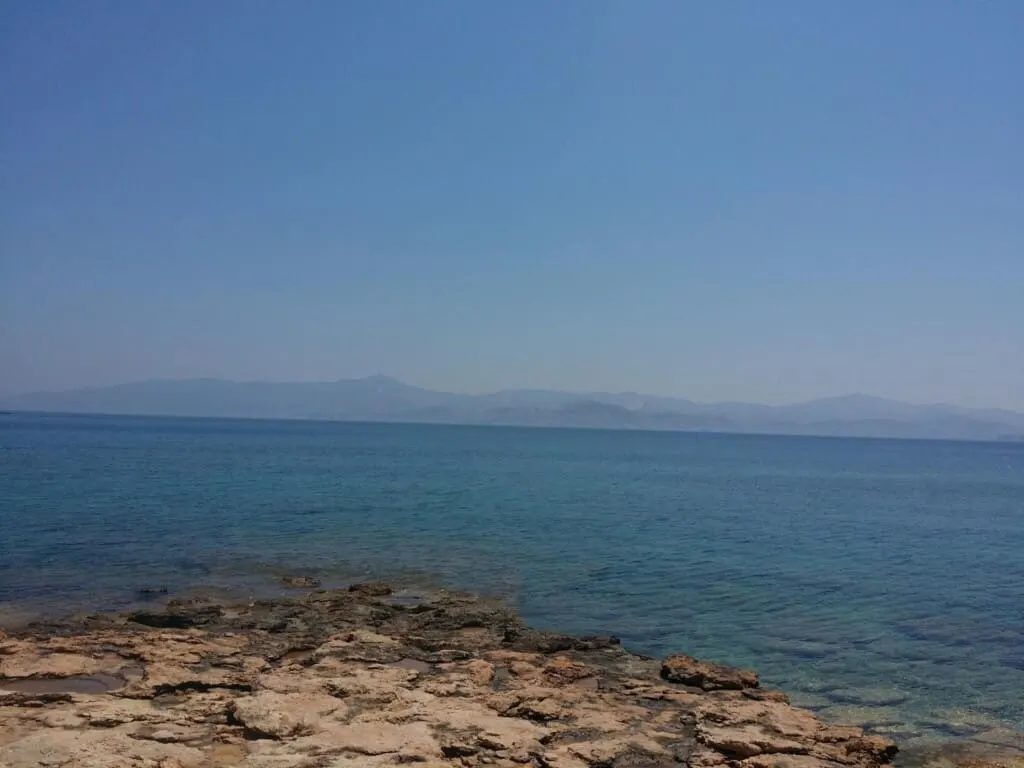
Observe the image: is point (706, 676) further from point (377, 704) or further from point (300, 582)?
point (300, 582)

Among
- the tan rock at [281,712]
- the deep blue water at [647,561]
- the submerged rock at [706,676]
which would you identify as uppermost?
the tan rock at [281,712]

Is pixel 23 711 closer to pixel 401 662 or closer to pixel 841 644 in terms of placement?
pixel 401 662

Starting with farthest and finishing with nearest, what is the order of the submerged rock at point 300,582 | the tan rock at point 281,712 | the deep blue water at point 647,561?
the submerged rock at point 300,582 < the deep blue water at point 647,561 < the tan rock at point 281,712

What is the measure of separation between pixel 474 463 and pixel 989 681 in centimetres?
8319

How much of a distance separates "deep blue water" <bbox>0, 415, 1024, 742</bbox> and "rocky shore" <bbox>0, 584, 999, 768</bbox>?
9.38 ft

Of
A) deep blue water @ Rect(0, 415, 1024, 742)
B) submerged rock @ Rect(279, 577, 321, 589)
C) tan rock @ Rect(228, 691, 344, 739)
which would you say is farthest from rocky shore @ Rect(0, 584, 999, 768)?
submerged rock @ Rect(279, 577, 321, 589)

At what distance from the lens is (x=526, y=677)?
14.5 m

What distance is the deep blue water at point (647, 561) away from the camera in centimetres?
1773

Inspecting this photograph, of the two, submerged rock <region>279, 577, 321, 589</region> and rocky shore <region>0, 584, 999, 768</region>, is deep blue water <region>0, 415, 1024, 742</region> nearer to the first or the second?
submerged rock <region>279, 577, 321, 589</region>

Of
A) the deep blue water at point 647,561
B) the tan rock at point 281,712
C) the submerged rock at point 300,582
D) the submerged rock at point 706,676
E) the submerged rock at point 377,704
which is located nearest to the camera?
the submerged rock at point 377,704

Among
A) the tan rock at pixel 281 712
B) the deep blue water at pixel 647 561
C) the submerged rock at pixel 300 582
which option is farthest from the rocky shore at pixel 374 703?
the submerged rock at pixel 300 582

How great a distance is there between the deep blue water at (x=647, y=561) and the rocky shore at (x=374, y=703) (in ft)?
9.38

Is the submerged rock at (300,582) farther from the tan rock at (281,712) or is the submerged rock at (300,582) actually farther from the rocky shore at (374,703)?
the tan rock at (281,712)

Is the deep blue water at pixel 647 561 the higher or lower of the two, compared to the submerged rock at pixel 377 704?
lower
